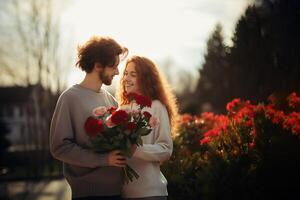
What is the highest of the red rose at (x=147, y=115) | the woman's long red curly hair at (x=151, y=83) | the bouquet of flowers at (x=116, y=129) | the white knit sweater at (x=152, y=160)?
the woman's long red curly hair at (x=151, y=83)

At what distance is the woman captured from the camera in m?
4.24

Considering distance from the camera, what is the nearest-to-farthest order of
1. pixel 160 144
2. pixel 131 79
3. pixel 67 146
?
pixel 67 146 → pixel 160 144 → pixel 131 79

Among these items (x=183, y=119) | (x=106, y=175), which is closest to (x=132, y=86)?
(x=106, y=175)

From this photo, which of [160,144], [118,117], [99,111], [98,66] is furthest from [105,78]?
[160,144]

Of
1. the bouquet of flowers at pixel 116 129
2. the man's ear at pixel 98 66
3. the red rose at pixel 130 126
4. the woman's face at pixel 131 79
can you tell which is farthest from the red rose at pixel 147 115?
the woman's face at pixel 131 79

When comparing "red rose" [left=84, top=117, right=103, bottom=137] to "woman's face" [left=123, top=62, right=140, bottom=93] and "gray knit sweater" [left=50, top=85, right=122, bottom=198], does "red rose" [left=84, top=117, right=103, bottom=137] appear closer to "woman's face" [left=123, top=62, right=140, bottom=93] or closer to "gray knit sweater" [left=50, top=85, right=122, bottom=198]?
"gray knit sweater" [left=50, top=85, right=122, bottom=198]

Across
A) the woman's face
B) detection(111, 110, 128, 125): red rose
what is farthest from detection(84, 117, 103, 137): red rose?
the woman's face

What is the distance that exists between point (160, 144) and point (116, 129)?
56 cm

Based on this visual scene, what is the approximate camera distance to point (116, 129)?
156 inches

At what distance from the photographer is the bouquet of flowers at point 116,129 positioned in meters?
3.85

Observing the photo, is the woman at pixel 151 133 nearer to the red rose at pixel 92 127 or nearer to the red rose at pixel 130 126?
the red rose at pixel 130 126

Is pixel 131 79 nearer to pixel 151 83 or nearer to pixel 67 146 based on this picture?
pixel 151 83

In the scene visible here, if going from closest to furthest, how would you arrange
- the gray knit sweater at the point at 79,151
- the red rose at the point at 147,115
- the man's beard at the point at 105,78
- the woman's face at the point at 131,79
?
the gray knit sweater at the point at 79,151 → the red rose at the point at 147,115 → the man's beard at the point at 105,78 → the woman's face at the point at 131,79

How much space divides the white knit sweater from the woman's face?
294 millimetres
